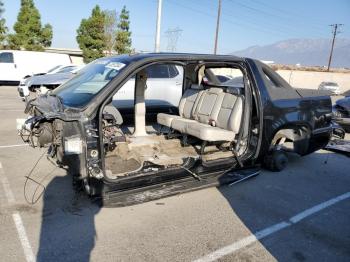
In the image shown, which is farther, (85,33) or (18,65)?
(85,33)

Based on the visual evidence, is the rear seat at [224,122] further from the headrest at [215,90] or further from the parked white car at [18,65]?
the parked white car at [18,65]

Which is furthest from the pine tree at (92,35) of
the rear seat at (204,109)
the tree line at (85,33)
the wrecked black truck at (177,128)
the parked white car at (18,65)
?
the rear seat at (204,109)

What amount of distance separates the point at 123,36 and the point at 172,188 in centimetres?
3302

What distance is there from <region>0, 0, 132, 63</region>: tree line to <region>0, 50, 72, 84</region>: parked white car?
46.2ft

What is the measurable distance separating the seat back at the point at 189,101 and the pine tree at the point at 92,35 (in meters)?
30.6

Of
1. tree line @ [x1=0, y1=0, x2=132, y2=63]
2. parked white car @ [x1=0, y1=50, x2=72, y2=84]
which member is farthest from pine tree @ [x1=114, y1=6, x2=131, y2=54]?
parked white car @ [x1=0, y1=50, x2=72, y2=84]

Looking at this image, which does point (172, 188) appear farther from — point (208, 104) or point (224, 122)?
point (208, 104)

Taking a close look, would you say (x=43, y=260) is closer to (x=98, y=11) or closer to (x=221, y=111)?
(x=221, y=111)

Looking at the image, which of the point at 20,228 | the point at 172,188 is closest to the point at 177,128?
the point at 172,188

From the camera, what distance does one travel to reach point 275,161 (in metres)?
5.30

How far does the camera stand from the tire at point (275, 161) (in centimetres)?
530

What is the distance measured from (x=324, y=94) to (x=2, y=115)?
819cm

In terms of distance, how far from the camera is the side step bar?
3.73m

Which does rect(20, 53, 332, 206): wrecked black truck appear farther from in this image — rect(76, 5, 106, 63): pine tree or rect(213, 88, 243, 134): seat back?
rect(76, 5, 106, 63): pine tree
